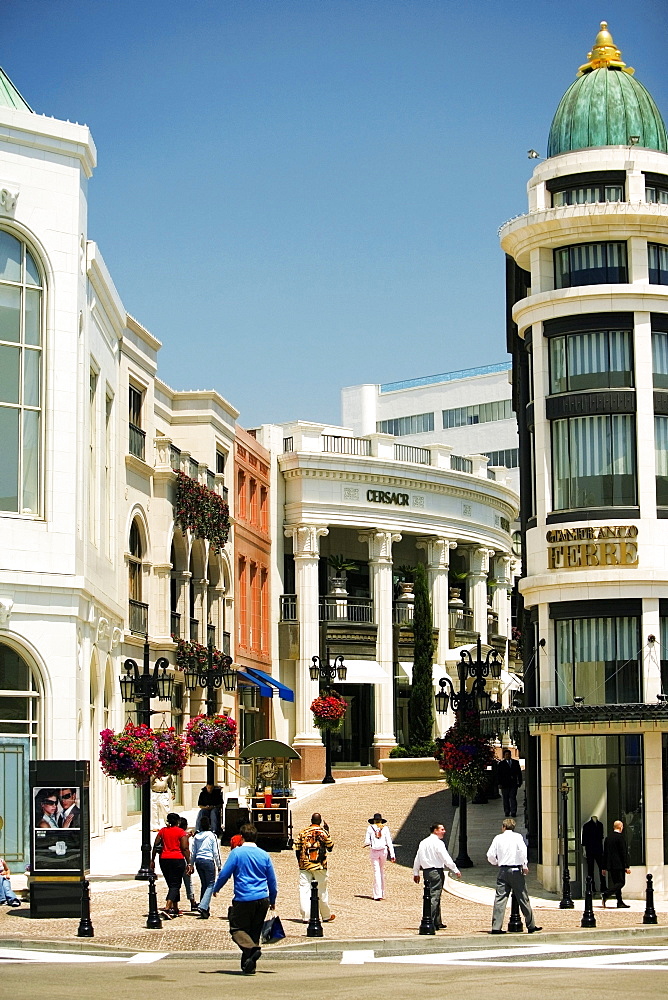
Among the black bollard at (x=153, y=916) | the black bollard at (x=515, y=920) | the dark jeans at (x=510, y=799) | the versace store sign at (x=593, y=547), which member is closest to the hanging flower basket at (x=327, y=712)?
the dark jeans at (x=510, y=799)

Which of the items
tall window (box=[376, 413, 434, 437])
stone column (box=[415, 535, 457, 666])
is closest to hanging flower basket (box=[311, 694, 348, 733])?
stone column (box=[415, 535, 457, 666])

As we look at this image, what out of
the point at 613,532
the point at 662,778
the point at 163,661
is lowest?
the point at 662,778

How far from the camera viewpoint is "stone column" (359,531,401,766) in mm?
62812

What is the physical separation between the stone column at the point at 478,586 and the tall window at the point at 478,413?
35.9 meters

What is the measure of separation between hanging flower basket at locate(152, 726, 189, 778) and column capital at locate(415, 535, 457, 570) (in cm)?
3651

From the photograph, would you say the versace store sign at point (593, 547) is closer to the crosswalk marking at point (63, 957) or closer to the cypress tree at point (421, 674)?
the crosswalk marking at point (63, 957)

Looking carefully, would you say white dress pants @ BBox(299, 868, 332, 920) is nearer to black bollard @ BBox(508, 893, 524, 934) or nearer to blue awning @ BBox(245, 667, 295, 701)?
black bollard @ BBox(508, 893, 524, 934)

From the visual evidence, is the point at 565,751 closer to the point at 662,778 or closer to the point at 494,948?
the point at 662,778

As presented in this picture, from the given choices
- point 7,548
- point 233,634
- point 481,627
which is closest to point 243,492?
point 233,634

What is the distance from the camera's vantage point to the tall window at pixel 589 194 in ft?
109

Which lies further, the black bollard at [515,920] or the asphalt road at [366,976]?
the black bollard at [515,920]

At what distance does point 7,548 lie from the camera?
109 ft

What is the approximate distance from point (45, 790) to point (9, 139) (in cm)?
1494

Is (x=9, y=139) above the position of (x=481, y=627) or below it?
above
